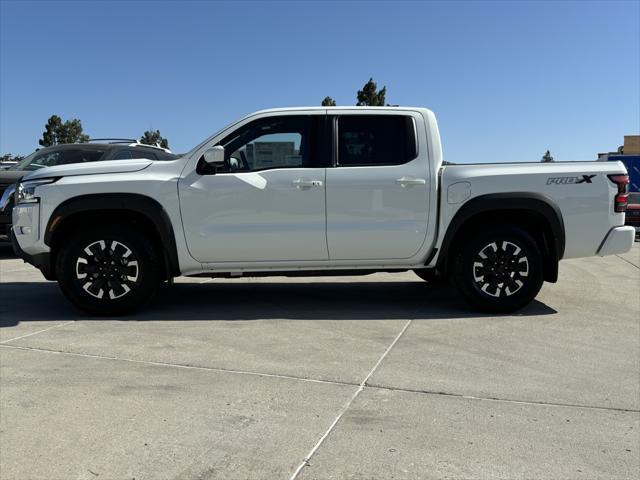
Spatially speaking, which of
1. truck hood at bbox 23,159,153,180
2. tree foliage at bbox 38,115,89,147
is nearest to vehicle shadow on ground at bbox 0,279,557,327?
truck hood at bbox 23,159,153,180

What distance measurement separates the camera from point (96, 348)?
15.3ft

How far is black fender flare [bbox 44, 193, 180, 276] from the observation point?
18.0 ft

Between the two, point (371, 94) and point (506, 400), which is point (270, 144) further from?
point (371, 94)

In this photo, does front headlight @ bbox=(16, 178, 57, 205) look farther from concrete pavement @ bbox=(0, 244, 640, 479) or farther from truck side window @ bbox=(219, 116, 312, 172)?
truck side window @ bbox=(219, 116, 312, 172)

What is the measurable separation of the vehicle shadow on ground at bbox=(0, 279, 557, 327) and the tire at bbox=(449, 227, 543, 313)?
20 cm

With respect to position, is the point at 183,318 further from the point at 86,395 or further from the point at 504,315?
the point at 504,315

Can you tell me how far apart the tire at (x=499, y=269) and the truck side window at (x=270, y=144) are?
1860mm

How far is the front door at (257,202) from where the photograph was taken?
560 cm

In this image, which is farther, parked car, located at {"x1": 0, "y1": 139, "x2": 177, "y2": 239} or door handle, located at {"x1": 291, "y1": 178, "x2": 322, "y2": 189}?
parked car, located at {"x1": 0, "y1": 139, "x2": 177, "y2": 239}

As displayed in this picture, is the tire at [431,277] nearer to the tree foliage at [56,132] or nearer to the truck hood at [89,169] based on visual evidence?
the truck hood at [89,169]

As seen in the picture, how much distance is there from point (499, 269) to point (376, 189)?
1498 mm

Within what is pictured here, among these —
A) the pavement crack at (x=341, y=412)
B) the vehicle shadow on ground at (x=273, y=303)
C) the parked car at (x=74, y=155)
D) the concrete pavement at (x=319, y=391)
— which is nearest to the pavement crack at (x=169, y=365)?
the concrete pavement at (x=319, y=391)

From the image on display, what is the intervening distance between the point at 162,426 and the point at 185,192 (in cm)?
285

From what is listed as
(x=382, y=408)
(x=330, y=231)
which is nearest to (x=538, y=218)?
(x=330, y=231)
